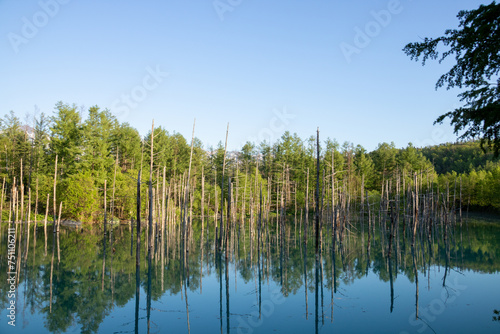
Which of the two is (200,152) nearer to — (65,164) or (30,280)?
(65,164)

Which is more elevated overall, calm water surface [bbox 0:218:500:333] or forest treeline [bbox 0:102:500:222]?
forest treeline [bbox 0:102:500:222]

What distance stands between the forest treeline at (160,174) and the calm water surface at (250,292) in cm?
688

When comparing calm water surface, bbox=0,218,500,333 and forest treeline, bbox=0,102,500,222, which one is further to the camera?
forest treeline, bbox=0,102,500,222

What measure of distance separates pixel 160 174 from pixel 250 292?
4241cm

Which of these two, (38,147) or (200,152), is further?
(200,152)

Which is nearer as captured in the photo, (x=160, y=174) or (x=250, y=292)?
(x=250, y=292)

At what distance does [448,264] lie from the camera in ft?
56.9

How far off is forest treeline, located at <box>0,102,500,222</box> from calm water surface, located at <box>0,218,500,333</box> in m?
6.88

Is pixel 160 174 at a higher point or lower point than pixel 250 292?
higher

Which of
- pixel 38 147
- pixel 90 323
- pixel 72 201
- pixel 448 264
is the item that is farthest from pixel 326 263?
pixel 38 147

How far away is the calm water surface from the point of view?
9.39 m

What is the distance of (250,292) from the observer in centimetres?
1277

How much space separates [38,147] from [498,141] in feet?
165

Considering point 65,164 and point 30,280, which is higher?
point 65,164
